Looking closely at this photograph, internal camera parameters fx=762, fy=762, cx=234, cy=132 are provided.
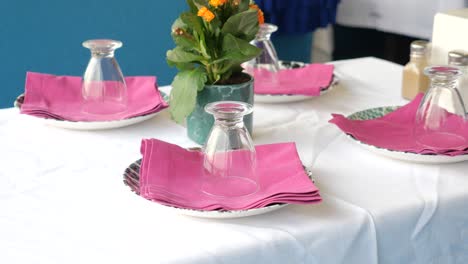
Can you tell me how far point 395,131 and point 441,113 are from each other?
9cm

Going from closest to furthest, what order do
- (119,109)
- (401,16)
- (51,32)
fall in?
(119,109)
(51,32)
(401,16)

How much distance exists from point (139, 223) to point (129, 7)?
1.64 meters

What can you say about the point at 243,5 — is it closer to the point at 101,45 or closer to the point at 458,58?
the point at 101,45

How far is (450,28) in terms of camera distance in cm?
140

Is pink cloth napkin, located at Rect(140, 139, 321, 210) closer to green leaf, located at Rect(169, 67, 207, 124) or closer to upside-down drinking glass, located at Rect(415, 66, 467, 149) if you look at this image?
green leaf, located at Rect(169, 67, 207, 124)

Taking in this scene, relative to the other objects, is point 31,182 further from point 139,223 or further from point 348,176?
point 348,176

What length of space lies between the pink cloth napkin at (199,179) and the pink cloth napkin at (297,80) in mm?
327

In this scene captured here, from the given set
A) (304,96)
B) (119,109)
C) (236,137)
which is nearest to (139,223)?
(236,137)

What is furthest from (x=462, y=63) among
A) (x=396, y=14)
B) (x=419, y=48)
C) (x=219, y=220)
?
(x=396, y=14)

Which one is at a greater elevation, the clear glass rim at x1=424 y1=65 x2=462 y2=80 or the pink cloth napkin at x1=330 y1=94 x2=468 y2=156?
the clear glass rim at x1=424 y1=65 x2=462 y2=80

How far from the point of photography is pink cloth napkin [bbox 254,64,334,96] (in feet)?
4.57

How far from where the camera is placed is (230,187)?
3.20 ft

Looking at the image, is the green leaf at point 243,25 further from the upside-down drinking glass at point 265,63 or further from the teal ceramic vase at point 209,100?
the upside-down drinking glass at point 265,63

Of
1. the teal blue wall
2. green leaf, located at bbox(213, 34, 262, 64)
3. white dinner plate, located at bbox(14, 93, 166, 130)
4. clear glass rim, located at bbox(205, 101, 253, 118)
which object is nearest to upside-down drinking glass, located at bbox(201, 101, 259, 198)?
clear glass rim, located at bbox(205, 101, 253, 118)
